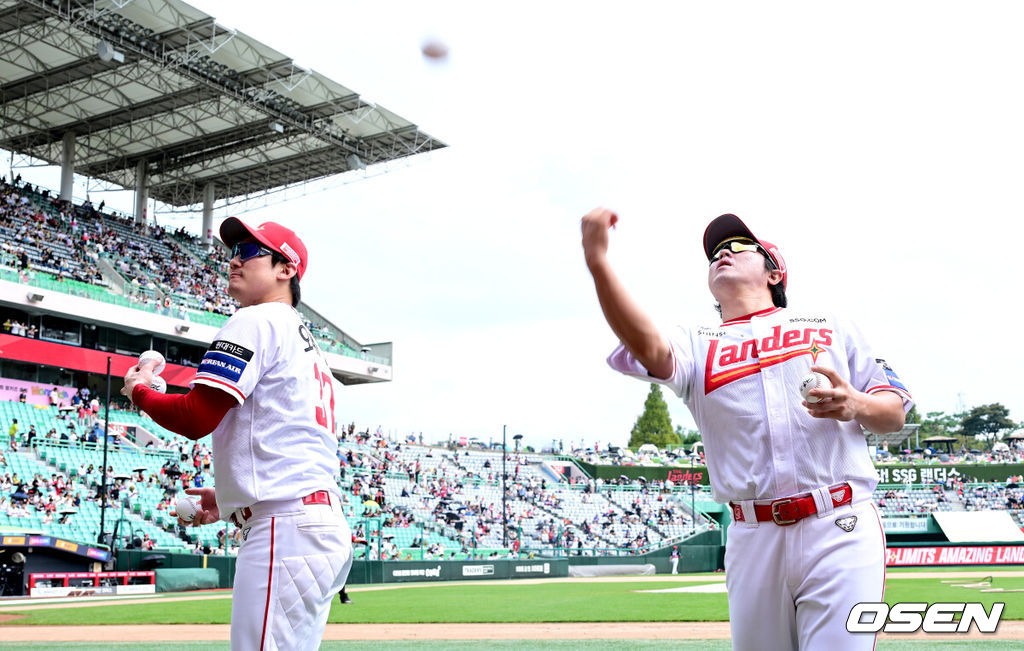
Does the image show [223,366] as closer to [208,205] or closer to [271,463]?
[271,463]

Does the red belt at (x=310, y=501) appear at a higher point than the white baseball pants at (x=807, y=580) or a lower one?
higher

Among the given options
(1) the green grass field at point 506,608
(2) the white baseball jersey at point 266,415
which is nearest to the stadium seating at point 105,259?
(1) the green grass field at point 506,608

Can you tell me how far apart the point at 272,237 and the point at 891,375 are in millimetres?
2606

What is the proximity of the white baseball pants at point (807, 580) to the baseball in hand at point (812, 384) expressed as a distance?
48cm

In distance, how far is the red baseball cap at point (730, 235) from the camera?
374 centimetres

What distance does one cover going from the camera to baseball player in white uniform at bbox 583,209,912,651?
3.09 m

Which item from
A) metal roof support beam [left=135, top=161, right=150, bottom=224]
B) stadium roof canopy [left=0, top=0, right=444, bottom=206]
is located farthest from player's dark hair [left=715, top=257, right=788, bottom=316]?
metal roof support beam [left=135, top=161, right=150, bottom=224]

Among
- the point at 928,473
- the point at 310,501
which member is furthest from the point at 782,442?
the point at 928,473

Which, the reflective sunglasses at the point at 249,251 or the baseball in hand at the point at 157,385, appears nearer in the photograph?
the baseball in hand at the point at 157,385

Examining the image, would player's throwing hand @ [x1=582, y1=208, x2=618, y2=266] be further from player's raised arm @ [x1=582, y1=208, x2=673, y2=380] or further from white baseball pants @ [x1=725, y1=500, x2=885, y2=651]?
white baseball pants @ [x1=725, y1=500, x2=885, y2=651]

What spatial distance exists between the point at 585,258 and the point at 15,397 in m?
41.4

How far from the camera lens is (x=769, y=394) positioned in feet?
11.1

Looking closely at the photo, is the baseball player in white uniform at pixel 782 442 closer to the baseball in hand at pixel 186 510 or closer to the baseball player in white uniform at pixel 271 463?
the baseball player in white uniform at pixel 271 463

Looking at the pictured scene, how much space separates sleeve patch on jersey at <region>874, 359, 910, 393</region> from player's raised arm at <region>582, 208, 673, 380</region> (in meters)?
0.85
